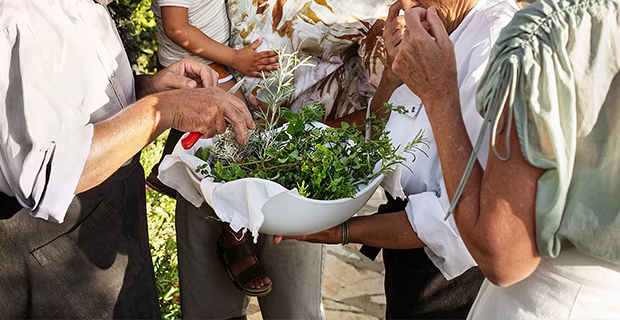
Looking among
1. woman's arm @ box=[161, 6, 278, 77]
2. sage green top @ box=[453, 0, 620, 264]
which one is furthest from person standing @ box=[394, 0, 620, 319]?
woman's arm @ box=[161, 6, 278, 77]

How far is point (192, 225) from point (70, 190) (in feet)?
3.50

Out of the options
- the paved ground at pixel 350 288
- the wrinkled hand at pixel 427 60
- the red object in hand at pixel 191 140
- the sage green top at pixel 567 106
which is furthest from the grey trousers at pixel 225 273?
the sage green top at pixel 567 106

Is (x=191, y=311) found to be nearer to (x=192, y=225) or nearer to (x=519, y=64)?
(x=192, y=225)

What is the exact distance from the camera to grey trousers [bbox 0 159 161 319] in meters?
1.69

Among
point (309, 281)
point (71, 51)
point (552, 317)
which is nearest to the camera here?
point (552, 317)

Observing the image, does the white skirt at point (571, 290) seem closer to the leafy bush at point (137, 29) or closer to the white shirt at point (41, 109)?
the white shirt at point (41, 109)

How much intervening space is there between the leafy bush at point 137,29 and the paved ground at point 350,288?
1.94 metres

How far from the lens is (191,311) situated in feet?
8.81

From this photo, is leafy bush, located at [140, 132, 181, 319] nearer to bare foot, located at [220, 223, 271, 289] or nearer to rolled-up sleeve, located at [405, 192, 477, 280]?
bare foot, located at [220, 223, 271, 289]

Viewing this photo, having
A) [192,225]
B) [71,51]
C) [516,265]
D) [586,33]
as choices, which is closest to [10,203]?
[71,51]

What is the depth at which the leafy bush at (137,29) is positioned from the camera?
14.0 ft

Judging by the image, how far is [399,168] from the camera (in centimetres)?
171

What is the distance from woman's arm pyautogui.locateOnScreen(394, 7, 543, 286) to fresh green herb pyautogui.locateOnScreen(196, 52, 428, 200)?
34cm

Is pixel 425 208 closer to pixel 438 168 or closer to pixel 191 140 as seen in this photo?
pixel 438 168
